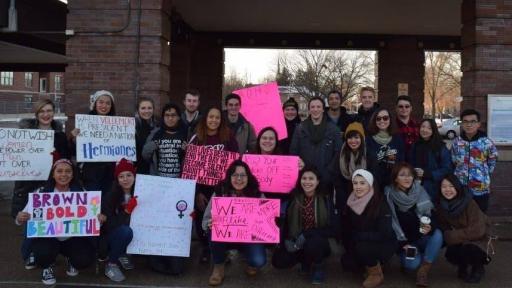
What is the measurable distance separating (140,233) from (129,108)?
122 inches

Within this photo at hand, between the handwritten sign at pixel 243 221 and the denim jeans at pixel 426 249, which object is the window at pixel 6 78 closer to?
the handwritten sign at pixel 243 221

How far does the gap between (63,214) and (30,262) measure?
2.36 feet

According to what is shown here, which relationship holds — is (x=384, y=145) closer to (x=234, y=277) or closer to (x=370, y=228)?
(x=370, y=228)

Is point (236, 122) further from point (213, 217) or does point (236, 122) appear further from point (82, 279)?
point (82, 279)

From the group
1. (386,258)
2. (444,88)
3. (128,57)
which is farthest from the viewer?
(444,88)

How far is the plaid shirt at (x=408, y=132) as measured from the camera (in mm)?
6445

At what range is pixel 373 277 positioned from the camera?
→ 5.58m

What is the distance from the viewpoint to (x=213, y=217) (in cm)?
567

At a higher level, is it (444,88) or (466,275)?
(444,88)

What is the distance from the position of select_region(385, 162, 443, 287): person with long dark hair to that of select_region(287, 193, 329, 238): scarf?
2.44 ft

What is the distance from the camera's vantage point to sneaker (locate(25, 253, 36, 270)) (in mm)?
5441

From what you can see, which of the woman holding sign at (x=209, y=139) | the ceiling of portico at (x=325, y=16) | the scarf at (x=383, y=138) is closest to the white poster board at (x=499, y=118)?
the scarf at (x=383, y=138)

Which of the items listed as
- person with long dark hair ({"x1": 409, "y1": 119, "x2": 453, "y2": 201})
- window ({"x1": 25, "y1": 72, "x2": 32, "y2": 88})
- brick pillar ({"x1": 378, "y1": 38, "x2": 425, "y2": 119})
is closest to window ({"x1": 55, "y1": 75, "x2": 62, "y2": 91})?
window ({"x1": 25, "y1": 72, "x2": 32, "y2": 88})

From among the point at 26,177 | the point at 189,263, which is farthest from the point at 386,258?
the point at 26,177
